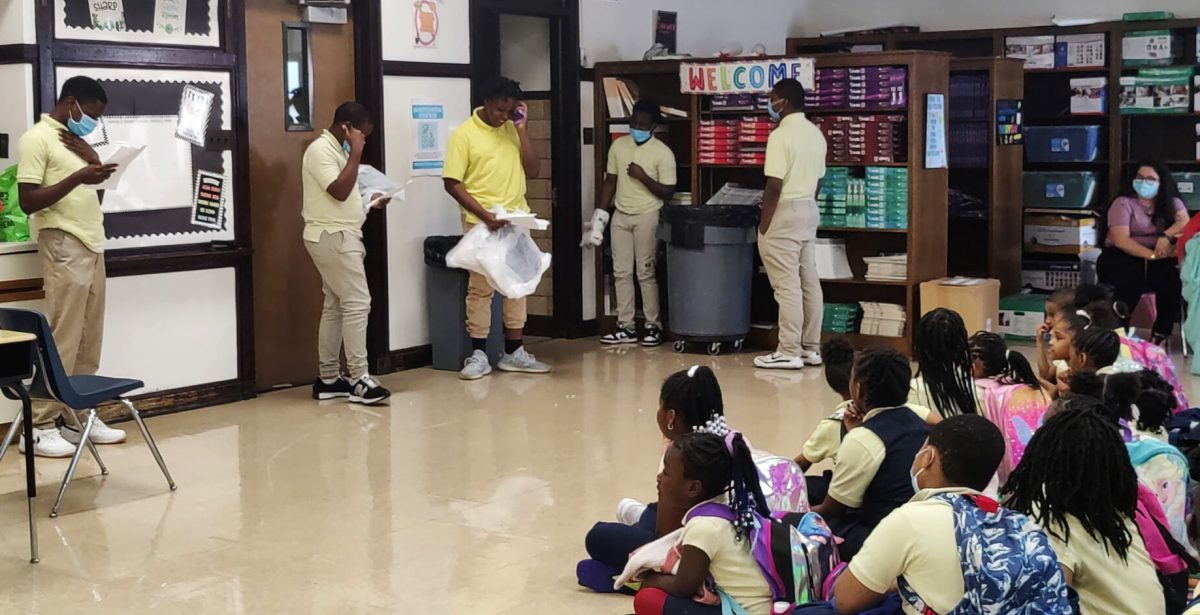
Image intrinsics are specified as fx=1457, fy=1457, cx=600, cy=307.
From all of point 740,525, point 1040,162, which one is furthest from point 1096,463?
point 1040,162

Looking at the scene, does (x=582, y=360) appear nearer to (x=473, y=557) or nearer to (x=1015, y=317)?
(x=1015, y=317)

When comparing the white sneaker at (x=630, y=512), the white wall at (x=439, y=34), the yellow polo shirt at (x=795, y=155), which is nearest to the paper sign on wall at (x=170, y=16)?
the white wall at (x=439, y=34)

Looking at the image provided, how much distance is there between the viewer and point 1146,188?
927cm

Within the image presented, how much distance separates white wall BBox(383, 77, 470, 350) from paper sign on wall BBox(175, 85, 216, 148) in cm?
132

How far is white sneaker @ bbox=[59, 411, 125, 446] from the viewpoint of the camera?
6969mm

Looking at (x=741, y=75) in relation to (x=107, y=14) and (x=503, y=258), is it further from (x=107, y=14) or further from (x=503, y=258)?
(x=107, y=14)

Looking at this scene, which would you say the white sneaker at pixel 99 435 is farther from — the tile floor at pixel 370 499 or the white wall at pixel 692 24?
the white wall at pixel 692 24

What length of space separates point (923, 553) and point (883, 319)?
253 inches

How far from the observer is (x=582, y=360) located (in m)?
9.40

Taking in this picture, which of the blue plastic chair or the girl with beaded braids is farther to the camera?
the blue plastic chair

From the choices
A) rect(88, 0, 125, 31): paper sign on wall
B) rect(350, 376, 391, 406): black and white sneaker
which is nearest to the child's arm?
rect(350, 376, 391, 406): black and white sneaker

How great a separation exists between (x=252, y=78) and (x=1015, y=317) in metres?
5.25

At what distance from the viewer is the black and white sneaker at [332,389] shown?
26.6ft

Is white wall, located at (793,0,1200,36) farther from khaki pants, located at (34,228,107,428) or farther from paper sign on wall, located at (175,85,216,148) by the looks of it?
khaki pants, located at (34,228,107,428)
